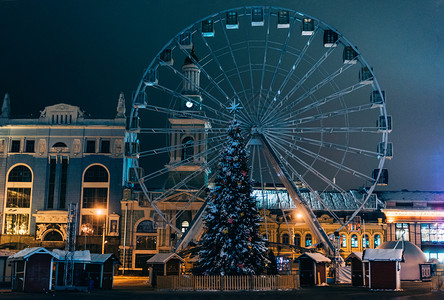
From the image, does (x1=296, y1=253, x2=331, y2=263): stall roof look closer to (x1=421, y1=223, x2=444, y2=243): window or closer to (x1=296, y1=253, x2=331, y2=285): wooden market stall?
(x1=296, y1=253, x2=331, y2=285): wooden market stall

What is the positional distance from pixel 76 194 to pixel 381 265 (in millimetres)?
52967

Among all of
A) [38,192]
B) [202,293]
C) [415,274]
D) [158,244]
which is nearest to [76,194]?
[38,192]

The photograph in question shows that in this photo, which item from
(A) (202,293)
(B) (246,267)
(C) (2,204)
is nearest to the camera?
(A) (202,293)

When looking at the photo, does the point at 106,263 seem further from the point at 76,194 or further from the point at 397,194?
the point at 397,194

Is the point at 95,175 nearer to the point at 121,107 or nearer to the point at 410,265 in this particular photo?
the point at 121,107

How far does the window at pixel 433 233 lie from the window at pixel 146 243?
34.7 meters

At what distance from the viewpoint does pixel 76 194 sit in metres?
91.9

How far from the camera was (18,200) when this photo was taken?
92.1 m

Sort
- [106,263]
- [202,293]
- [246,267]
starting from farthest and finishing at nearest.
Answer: [106,263], [246,267], [202,293]

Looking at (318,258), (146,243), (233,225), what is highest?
(233,225)

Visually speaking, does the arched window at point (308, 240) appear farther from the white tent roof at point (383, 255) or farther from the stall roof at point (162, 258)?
the white tent roof at point (383, 255)

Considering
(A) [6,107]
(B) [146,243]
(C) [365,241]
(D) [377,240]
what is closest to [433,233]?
(D) [377,240]

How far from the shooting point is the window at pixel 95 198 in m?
91.7

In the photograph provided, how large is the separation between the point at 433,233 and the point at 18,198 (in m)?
55.3
